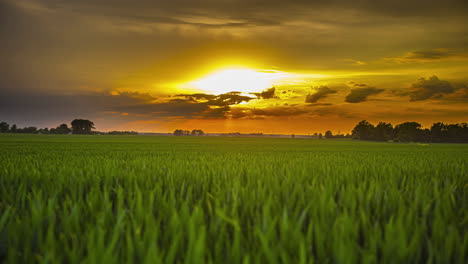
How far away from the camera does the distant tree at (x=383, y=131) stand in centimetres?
14960

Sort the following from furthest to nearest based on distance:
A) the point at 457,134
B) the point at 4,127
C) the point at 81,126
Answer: the point at 81,126, the point at 4,127, the point at 457,134

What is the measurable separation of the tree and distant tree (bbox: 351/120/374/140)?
148m

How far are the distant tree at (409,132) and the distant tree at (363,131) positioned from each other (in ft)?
57.2

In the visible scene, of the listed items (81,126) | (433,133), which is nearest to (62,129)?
(81,126)

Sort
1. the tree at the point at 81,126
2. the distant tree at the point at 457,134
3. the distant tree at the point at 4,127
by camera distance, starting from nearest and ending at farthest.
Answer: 1. the distant tree at the point at 457,134
2. the distant tree at the point at 4,127
3. the tree at the point at 81,126

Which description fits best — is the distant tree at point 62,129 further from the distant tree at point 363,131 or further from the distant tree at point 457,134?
the distant tree at point 457,134

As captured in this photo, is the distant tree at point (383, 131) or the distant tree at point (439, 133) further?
the distant tree at point (383, 131)

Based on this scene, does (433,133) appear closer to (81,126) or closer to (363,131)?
(363,131)

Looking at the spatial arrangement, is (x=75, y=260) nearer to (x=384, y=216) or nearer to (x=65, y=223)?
(x=65, y=223)

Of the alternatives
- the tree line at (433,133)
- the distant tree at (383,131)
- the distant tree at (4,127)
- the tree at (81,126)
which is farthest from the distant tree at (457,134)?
the distant tree at (4,127)

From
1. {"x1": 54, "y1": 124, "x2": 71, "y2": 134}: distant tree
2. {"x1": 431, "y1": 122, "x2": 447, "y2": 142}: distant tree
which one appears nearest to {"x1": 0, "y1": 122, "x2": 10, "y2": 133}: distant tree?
{"x1": 54, "y1": 124, "x2": 71, "y2": 134}: distant tree

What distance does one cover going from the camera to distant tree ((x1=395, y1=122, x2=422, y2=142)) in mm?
131500

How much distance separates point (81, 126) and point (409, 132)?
162975 millimetres

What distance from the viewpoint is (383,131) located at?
512 feet
